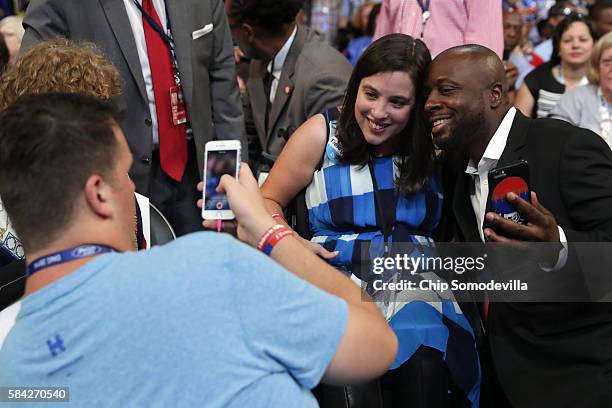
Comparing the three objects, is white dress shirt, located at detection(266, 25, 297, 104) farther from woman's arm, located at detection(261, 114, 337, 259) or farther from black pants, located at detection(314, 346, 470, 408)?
black pants, located at detection(314, 346, 470, 408)

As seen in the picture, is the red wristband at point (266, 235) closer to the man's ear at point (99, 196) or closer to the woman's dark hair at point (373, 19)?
the man's ear at point (99, 196)

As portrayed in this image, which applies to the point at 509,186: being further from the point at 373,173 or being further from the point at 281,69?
the point at 281,69

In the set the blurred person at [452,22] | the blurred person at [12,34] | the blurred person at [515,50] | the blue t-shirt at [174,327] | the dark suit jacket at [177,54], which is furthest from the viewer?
the blurred person at [515,50]

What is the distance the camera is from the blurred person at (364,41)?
21.6 ft

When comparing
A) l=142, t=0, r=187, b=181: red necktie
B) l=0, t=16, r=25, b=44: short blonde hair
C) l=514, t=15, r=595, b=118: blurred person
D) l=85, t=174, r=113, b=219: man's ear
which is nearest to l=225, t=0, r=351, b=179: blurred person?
l=142, t=0, r=187, b=181: red necktie

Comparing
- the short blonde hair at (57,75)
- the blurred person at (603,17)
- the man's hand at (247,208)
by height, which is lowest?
the blurred person at (603,17)

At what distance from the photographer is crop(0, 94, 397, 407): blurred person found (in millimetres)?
1388

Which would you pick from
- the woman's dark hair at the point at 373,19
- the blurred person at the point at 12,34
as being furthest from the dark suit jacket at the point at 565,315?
the woman's dark hair at the point at 373,19

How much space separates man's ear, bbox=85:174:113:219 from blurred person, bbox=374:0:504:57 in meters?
2.60

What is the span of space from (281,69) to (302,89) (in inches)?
10.9

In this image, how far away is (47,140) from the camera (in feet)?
4.75

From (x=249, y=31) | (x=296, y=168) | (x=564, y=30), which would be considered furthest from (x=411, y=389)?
(x=564, y=30)

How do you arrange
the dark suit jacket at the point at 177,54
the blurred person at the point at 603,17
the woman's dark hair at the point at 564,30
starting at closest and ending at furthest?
1. the dark suit jacket at the point at 177,54
2. the woman's dark hair at the point at 564,30
3. the blurred person at the point at 603,17

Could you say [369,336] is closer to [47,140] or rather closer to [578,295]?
[47,140]
